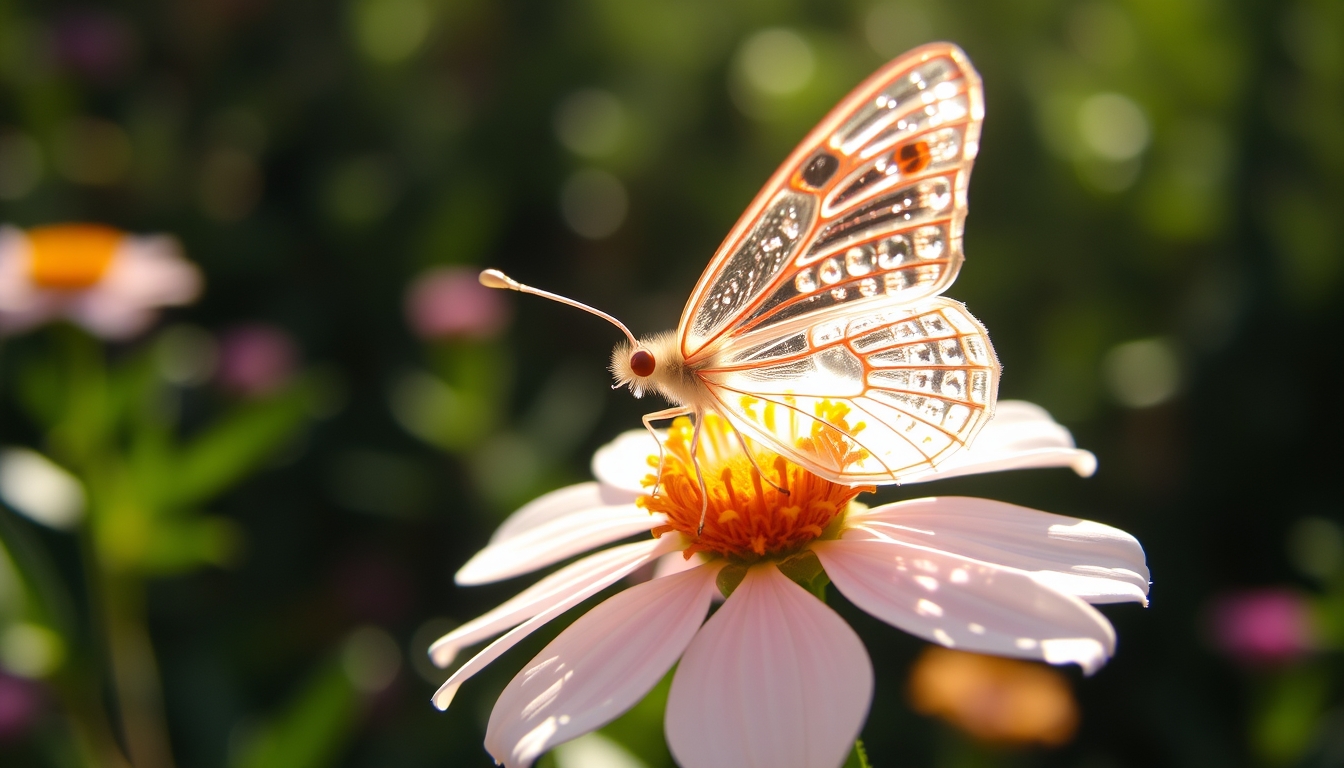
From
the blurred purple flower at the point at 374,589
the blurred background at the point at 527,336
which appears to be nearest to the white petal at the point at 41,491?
the blurred background at the point at 527,336

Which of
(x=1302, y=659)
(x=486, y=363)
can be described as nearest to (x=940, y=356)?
(x=1302, y=659)

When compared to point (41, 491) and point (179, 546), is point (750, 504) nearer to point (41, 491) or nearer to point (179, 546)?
point (179, 546)

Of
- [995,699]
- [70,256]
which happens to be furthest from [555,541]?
[70,256]

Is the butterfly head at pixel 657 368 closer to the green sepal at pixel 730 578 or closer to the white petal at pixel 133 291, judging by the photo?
the green sepal at pixel 730 578

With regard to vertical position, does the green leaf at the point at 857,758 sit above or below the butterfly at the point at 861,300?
below

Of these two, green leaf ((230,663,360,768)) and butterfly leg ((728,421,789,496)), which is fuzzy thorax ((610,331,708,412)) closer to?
butterfly leg ((728,421,789,496))

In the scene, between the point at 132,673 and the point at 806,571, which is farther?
the point at 132,673

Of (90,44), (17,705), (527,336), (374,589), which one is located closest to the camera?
(17,705)

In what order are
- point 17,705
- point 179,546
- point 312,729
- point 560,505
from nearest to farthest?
point 560,505, point 312,729, point 179,546, point 17,705
